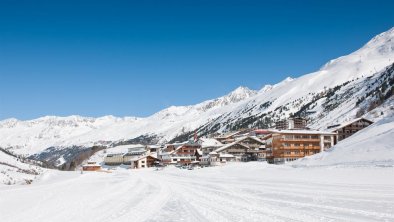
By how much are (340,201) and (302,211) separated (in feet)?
16.3

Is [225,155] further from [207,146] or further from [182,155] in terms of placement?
[182,155]

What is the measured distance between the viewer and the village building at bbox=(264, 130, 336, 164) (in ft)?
388

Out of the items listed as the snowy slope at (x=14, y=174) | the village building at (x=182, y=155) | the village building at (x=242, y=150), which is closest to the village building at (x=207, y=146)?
the village building at (x=182, y=155)

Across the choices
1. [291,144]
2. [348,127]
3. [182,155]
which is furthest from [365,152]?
[182,155]

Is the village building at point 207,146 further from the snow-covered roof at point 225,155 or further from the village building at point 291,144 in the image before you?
the village building at point 291,144

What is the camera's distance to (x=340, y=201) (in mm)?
24391

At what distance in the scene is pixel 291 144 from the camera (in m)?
119

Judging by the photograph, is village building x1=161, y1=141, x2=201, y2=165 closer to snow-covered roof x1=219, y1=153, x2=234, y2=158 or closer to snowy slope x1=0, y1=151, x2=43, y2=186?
snow-covered roof x1=219, y1=153, x2=234, y2=158

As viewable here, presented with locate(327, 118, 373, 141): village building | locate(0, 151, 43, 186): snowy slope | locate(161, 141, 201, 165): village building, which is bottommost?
locate(0, 151, 43, 186): snowy slope

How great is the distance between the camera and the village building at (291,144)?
118194mm

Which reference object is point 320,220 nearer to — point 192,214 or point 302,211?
point 302,211

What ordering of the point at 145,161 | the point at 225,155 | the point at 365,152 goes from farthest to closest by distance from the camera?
the point at 145,161 < the point at 225,155 < the point at 365,152

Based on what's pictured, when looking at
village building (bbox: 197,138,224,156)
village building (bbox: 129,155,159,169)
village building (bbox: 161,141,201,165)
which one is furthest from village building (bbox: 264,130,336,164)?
village building (bbox: 129,155,159,169)

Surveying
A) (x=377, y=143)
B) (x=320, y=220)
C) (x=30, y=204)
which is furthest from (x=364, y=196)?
(x=377, y=143)
